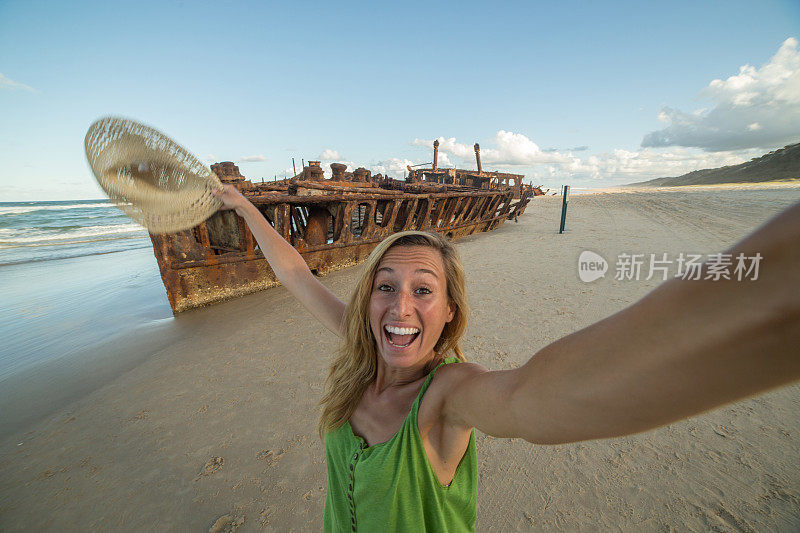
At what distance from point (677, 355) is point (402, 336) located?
38.5 inches

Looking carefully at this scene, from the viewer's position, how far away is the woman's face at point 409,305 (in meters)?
1.33

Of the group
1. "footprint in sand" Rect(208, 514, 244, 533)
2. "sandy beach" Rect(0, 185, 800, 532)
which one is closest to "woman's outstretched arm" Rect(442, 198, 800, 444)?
"sandy beach" Rect(0, 185, 800, 532)

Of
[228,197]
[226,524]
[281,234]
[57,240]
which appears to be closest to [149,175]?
[228,197]

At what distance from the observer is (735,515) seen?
A: 198 cm

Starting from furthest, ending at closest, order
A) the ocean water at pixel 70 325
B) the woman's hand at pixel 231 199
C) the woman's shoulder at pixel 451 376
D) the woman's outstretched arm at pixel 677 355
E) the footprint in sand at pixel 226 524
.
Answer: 1. the ocean water at pixel 70 325
2. the woman's hand at pixel 231 199
3. the footprint in sand at pixel 226 524
4. the woman's shoulder at pixel 451 376
5. the woman's outstretched arm at pixel 677 355

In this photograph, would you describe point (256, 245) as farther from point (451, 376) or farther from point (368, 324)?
point (451, 376)

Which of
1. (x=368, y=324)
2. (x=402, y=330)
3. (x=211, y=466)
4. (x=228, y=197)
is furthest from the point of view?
(x=211, y=466)

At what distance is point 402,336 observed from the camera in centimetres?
134

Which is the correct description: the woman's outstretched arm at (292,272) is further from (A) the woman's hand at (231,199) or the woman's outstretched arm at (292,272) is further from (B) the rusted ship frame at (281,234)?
(B) the rusted ship frame at (281,234)

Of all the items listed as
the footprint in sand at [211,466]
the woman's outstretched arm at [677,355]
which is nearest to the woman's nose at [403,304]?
the woman's outstretched arm at [677,355]

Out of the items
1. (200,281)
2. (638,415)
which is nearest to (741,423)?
(638,415)

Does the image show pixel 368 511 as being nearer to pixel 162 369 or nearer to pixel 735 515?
pixel 735 515

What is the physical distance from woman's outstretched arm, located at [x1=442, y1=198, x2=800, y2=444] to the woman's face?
2.21ft

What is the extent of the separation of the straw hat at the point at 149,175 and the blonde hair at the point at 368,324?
117cm
